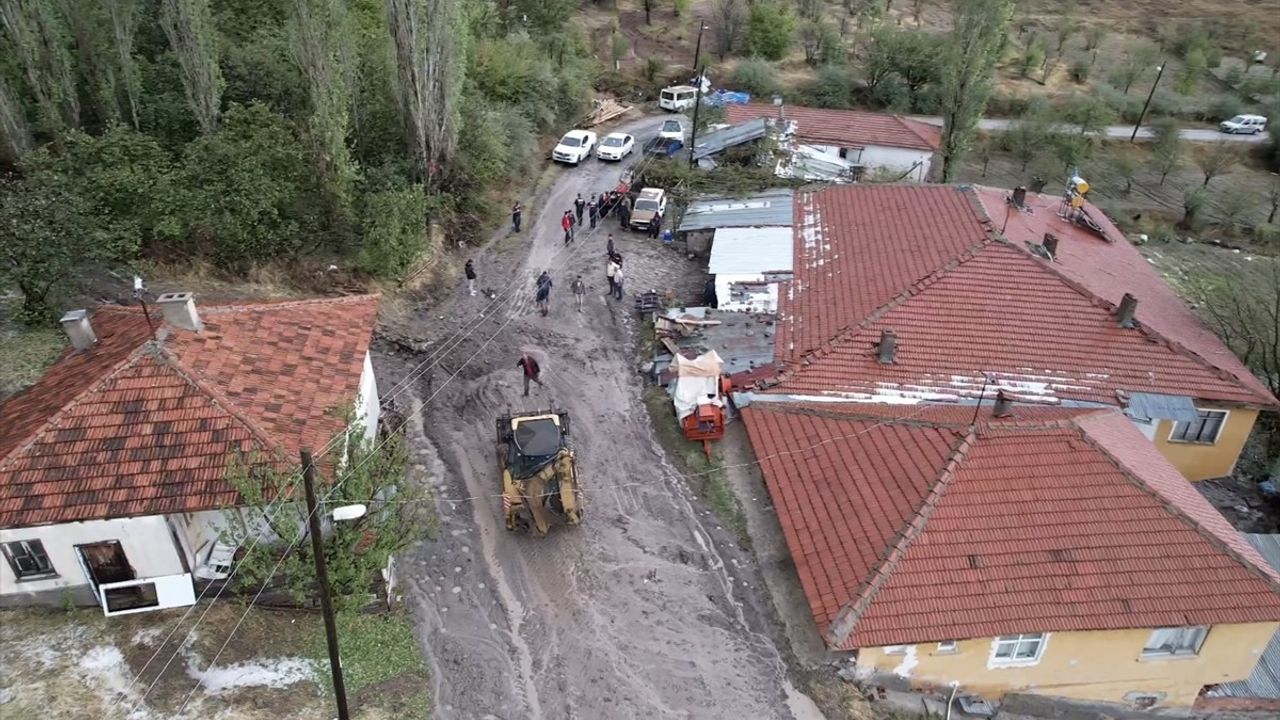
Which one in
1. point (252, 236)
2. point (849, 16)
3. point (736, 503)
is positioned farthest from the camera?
point (849, 16)

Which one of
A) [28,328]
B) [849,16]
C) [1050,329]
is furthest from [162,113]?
[849,16]

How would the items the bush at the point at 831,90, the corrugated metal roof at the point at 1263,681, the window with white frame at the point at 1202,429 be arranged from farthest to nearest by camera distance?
1. the bush at the point at 831,90
2. the window with white frame at the point at 1202,429
3. the corrugated metal roof at the point at 1263,681

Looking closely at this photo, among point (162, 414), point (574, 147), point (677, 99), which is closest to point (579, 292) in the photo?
point (574, 147)

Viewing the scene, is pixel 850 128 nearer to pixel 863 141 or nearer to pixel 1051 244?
pixel 863 141

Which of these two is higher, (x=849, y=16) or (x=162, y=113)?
(x=162, y=113)

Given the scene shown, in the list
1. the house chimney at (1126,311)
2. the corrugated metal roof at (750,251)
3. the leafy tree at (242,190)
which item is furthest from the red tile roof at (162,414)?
the house chimney at (1126,311)

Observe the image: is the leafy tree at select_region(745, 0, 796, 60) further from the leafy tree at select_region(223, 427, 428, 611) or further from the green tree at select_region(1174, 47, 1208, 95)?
the leafy tree at select_region(223, 427, 428, 611)

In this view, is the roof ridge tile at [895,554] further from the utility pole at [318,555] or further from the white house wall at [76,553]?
the white house wall at [76,553]

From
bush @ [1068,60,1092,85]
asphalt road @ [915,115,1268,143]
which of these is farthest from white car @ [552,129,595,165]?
bush @ [1068,60,1092,85]

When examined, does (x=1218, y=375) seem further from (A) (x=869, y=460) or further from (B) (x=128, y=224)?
(B) (x=128, y=224)
